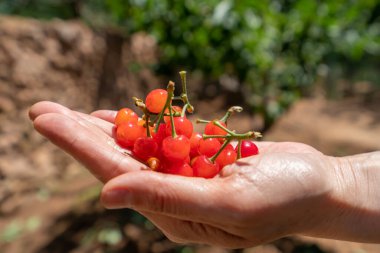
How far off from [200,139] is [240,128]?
12.5 feet

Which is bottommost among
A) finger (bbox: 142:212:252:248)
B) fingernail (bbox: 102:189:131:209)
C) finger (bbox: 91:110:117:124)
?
finger (bbox: 142:212:252:248)

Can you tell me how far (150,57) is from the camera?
559 centimetres

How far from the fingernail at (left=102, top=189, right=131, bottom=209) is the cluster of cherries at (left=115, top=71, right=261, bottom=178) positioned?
335 millimetres

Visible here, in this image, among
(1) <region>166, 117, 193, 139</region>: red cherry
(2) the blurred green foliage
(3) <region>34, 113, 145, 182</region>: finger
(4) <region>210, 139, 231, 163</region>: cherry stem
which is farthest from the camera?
(2) the blurred green foliage

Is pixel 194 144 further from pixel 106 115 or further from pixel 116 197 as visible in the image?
pixel 116 197

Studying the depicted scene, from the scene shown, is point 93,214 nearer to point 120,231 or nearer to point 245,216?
point 120,231

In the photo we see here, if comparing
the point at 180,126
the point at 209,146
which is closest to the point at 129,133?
the point at 180,126

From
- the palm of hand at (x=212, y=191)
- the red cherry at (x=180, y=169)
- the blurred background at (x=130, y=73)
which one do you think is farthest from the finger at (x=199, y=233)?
the blurred background at (x=130, y=73)

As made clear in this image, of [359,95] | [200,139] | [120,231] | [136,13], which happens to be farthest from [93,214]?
[359,95]

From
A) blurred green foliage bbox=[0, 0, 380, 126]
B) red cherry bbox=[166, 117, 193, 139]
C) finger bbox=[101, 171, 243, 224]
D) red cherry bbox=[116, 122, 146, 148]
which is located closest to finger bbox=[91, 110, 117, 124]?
red cherry bbox=[116, 122, 146, 148]

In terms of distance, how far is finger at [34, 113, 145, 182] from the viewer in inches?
62.3

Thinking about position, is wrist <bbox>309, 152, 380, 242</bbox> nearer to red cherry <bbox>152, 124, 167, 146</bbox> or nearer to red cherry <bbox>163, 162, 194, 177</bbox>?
red cherry <bbox>163, 162, 194, 177</bbox>

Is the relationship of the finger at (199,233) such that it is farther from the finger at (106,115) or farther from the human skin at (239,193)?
the finger at (106,115)

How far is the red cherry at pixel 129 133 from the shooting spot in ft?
5.87
